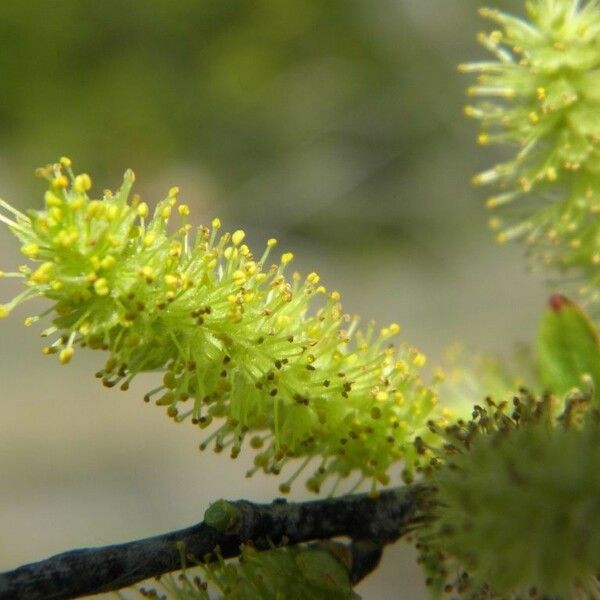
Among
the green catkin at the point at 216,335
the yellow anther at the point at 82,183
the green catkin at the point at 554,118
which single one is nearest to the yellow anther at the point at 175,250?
the green catkin at the point at 216,335

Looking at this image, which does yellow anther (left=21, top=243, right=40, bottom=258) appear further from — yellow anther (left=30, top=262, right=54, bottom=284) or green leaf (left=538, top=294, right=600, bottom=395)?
green leaf (left=538, top=294, right=600, bottom=395)

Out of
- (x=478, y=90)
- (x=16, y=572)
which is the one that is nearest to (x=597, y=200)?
(x=478, y=90)

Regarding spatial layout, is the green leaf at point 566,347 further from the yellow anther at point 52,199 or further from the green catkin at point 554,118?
the yellow anther at point 52,199

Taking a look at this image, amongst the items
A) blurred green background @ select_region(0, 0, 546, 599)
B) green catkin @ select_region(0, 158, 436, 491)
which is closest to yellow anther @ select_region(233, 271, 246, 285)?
green catkin @ select_region(0, 158, 436, 491)

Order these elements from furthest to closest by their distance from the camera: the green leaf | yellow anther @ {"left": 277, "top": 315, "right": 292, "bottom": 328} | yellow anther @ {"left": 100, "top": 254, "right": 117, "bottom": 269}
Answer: the green leaf → yellow anther @ {"left": 277, "top": 315, "right": 292, "bottom": 328} → yellow anther @ {"left": 100, "top": 254, "right": 117, "bottom": 269}

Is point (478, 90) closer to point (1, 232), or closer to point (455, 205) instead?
point (455, 205)

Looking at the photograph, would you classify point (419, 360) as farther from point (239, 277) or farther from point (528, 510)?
point (528, 510)
